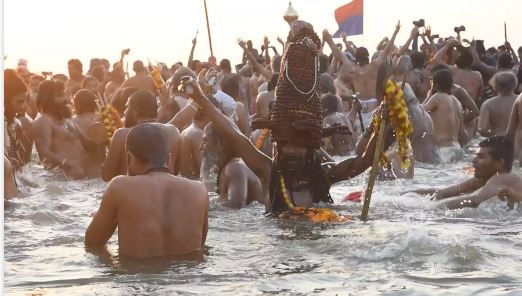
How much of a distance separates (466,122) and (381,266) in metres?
10.7

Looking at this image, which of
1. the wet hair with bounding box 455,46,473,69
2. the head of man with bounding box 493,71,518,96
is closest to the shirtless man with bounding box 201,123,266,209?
the head of man with bounding box 493,71,518,96

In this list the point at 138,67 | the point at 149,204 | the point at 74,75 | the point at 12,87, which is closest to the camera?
the point at 149,204

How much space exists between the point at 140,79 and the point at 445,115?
527cm

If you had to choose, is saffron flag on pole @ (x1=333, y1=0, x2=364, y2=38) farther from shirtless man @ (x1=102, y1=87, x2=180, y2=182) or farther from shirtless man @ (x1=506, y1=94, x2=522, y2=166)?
shirtless man @ (x1=102, y1=87, x2=180, y2=182)

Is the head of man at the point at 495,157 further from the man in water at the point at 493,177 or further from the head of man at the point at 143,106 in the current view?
the head of man at the point at 143,106

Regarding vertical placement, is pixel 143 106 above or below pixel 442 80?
below

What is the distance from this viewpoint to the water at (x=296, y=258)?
608 cm

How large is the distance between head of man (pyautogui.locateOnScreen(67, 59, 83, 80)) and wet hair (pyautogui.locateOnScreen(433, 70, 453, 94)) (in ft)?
24.9

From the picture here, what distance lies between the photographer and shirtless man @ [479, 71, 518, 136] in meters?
→ 13.9

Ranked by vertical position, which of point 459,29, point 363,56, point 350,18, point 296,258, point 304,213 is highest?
point 350,18

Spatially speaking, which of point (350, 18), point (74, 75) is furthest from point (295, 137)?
point (350, 18)

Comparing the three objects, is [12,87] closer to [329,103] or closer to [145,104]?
[145,104]

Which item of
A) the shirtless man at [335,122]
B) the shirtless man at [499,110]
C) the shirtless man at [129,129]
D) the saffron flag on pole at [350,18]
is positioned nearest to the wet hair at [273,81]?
the shirtless man at [335,122]

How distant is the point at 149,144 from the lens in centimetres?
627
